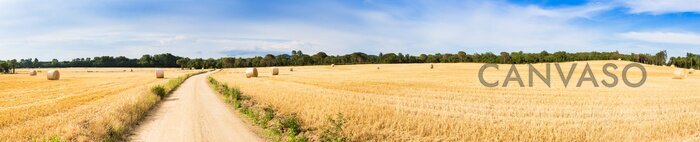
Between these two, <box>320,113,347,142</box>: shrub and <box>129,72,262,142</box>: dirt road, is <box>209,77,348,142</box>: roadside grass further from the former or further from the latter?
<box>129,72,262,142</box>: dirt road

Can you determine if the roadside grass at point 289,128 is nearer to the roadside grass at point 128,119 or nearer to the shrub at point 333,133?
the shrub at point 333,133

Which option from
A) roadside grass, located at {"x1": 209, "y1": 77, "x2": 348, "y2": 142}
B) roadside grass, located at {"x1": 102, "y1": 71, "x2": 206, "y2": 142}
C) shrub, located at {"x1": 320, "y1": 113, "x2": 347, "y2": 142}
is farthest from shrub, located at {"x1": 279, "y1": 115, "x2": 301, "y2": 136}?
roadside grass, located at {"x1": 102, "y1": 71, "x2": 206, "y2": 142}

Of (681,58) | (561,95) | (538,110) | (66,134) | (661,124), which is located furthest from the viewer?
(681,58)

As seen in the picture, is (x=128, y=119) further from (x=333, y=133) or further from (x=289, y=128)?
(x=333, y=133)

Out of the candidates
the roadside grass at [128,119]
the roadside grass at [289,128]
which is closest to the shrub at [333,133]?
the roadside grass at [289,128]

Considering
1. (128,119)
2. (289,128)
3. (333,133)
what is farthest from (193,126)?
(333,133)

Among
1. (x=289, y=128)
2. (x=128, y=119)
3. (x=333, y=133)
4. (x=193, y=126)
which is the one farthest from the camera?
(x=128, y=119)

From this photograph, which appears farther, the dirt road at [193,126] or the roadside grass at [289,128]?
the dirt road at [193,126]

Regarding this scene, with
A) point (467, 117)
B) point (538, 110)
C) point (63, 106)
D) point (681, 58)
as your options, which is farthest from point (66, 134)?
point (681, 58)

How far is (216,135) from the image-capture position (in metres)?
15.0

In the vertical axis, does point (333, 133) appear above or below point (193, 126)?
above

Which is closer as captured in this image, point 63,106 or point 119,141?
point 119,141

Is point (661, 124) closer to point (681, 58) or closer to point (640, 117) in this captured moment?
point (640, 117)

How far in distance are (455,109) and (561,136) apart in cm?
816
